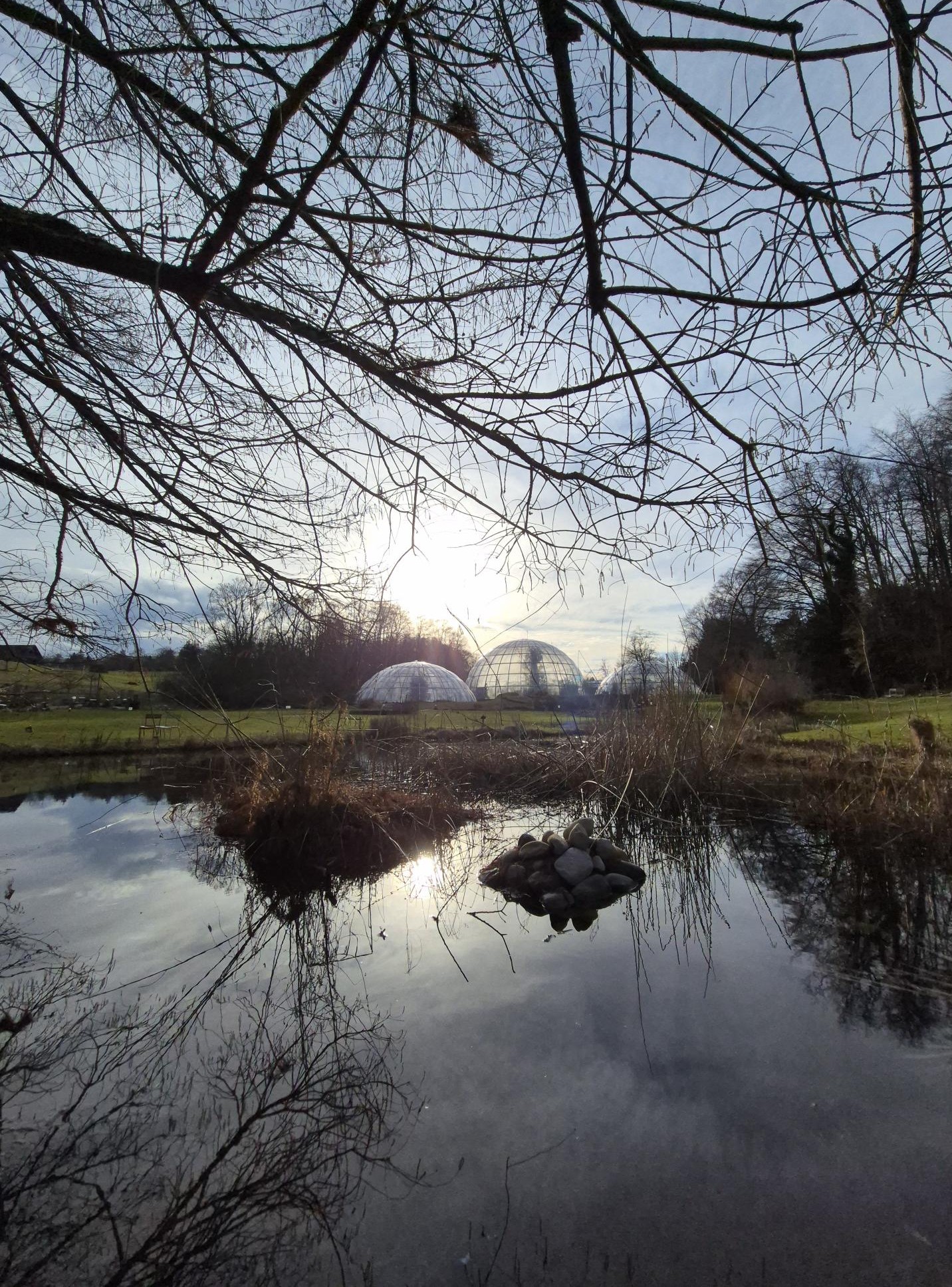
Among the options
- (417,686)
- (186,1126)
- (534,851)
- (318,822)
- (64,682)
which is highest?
(417,686)

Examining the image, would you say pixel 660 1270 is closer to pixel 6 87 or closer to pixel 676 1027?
pixel 676 1027

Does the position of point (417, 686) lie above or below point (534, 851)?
above

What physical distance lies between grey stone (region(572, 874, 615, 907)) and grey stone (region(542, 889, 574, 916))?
8 cm

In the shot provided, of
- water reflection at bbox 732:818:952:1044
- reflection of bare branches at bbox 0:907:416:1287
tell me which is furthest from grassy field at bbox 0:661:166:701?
water reflection at bbox 732:818:952:1044

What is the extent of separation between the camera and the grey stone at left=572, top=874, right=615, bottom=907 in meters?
4.16

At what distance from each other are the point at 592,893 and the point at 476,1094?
87.0 inches

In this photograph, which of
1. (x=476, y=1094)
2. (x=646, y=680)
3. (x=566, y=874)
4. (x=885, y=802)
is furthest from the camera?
(x=646, y=680)

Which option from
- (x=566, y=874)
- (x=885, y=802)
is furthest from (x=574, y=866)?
(x=885, y=802)

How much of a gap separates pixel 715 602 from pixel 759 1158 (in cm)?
147

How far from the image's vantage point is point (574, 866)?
4336 mm

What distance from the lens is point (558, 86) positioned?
1.23 meters

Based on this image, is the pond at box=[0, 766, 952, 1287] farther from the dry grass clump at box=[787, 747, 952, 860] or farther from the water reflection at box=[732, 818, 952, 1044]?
the dry grass clump at box=[787, 747, 952, 860]

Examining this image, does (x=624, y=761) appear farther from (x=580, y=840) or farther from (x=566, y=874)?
(x=566, y=874)

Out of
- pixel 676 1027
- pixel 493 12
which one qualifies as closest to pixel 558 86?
pixel 493 12
